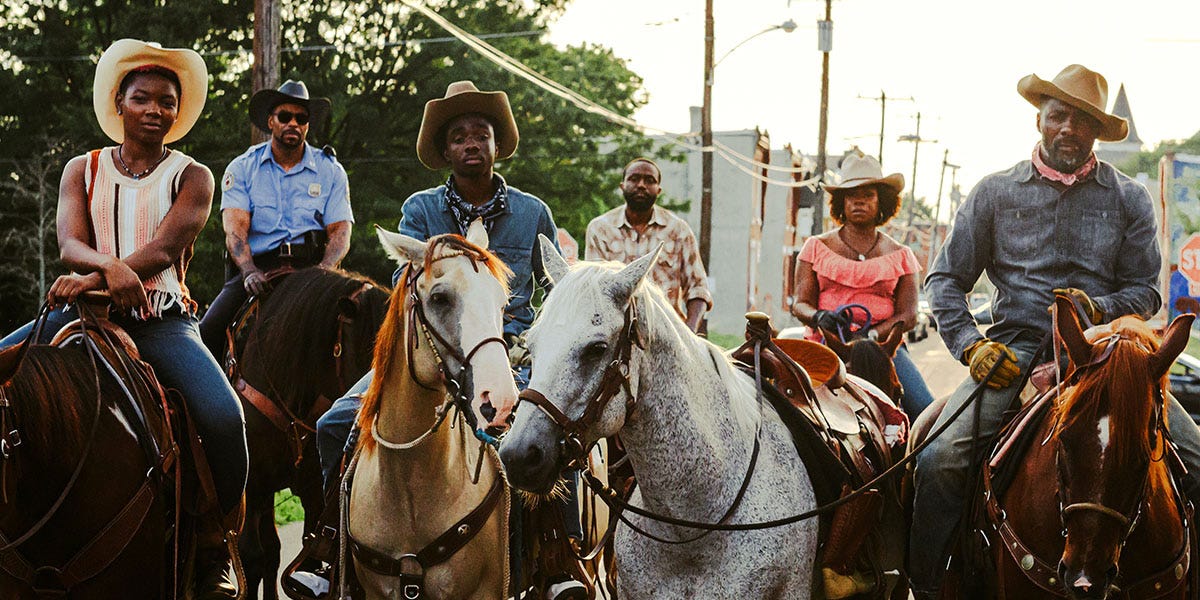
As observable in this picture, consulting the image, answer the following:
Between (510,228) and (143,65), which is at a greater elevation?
(143,65)

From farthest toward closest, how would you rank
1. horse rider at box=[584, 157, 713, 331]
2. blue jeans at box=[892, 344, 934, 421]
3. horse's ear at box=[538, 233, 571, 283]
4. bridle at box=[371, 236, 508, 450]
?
1. horse rider at box=[584, 157, 713, 331]
2. blue jeans at box=[892, 344, 934, 421]
3. bridle at box=[371, 236, 508, 450]
4. horse's ear at box=[538, 233, 571, 283]

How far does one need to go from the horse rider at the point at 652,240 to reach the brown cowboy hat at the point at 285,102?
203 centimetres

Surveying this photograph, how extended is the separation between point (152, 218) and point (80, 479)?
45.2 inches

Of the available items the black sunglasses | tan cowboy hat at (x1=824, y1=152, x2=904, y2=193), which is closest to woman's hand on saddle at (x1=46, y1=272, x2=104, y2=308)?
the black sunglasses

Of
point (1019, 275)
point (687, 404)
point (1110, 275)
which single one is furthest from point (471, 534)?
point (1110, 275)

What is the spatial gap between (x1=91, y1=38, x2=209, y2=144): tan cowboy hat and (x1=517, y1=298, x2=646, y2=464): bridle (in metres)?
2.31

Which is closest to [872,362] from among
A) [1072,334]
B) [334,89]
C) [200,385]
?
[1072,334]

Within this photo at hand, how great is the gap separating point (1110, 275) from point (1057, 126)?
2.03ft

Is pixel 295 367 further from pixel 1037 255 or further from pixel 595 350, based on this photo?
pixel 1037 255

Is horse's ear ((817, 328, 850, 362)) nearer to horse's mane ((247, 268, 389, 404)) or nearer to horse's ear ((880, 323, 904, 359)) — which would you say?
horse's ear ((880, 323, 904, 359))

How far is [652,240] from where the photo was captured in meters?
8.33

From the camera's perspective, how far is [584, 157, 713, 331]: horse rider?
8039 mm

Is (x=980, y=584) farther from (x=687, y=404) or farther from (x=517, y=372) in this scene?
(x=517, y=372)

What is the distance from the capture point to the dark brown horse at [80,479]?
427cm
